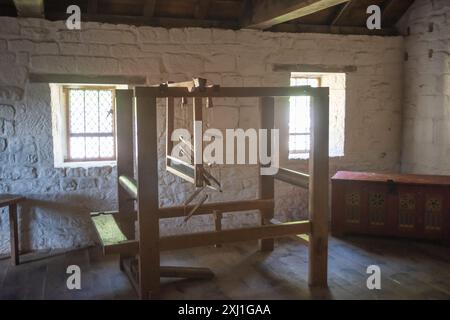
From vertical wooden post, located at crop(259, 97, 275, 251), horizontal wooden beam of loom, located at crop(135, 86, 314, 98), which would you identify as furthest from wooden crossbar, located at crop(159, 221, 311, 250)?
horizontal wooden beam of loom, located at crop(135, 86, 314, 98)

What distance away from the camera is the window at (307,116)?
→ 4781mm

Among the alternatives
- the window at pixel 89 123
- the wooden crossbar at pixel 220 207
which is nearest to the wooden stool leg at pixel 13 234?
the window at pixel 89 123

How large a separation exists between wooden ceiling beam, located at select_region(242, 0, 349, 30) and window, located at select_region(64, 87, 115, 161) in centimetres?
143

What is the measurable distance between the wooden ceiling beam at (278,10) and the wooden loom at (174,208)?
0.68 meters

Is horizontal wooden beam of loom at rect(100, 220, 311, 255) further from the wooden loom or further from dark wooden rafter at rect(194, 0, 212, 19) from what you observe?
dark wooden rafter at rect(194, 0, 212, 19)

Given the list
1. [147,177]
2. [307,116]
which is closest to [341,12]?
[307,116]

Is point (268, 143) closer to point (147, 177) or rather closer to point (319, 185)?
point (319, 185)

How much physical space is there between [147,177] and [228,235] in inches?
24.6

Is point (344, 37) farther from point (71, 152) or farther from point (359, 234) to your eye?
point (71, 152)

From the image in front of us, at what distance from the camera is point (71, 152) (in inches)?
165

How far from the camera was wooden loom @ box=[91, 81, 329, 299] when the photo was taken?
105 inches

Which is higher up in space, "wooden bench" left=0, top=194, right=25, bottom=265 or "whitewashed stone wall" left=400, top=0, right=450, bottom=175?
"whitewashed stone wall" left=400, top=0, right=450, bottom=175

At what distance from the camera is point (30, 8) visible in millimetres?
3510
